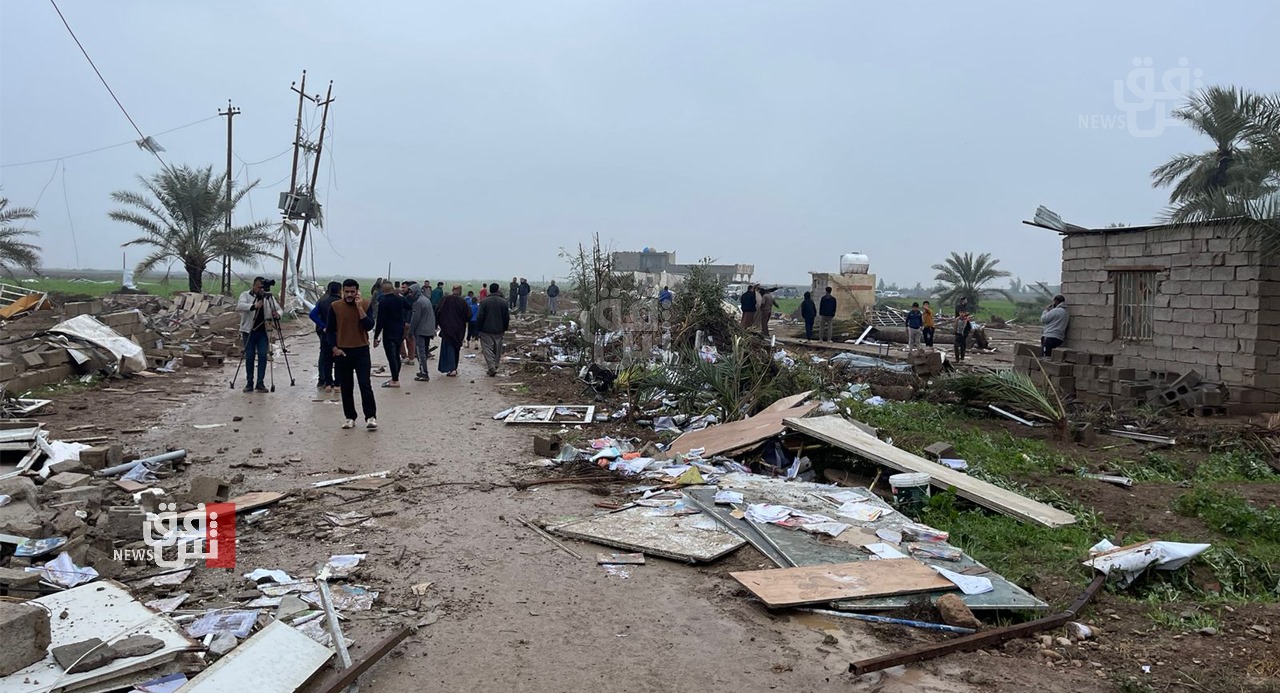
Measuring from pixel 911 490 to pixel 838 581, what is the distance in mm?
2263

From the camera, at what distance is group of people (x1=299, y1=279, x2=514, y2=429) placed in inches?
343

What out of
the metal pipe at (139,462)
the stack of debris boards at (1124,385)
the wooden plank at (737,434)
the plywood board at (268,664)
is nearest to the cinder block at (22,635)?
the plywood board at (268,664)

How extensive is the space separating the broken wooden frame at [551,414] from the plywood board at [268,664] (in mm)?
6132

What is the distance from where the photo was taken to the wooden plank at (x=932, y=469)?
6027 millimetres

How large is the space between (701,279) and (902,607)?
1171 cm

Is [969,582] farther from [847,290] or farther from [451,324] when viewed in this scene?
[847,290]

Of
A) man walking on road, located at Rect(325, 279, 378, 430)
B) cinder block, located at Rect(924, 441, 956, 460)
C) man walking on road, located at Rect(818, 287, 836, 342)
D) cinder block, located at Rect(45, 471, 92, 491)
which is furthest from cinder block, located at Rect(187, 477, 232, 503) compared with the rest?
man walking on road, located at Rect(818, 287, 836, 342)

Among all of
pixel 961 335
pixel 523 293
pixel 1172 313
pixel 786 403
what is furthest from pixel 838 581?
pixel 523 293

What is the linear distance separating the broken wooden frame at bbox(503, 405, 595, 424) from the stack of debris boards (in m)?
5.98

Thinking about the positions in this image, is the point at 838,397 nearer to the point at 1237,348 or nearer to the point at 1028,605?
the point at 1237,348

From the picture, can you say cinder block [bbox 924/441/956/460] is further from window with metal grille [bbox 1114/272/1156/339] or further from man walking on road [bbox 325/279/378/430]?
window with metal grille [bbox 1114/272/1156/339]

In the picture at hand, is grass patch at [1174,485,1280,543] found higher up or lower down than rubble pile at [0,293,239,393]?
lower down

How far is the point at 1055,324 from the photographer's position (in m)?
14.5

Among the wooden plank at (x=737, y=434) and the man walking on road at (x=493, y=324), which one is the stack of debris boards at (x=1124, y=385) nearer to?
the wooden plank at (x=737, y=434)
